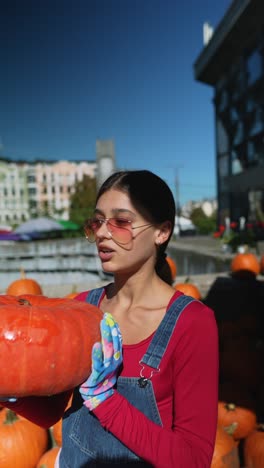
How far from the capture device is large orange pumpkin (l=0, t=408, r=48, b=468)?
261 cm

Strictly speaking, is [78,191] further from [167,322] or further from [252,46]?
[167,322]

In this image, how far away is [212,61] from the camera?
1076 inches

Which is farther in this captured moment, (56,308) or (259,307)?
(259,307)

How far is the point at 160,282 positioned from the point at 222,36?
27.8 m

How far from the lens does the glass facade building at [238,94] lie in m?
21.5

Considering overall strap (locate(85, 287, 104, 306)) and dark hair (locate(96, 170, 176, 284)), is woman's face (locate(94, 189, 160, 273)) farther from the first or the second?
overall strap (locate(85, 287, 104, 306))

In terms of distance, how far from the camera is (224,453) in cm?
241

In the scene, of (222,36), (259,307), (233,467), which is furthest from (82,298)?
(222,36)

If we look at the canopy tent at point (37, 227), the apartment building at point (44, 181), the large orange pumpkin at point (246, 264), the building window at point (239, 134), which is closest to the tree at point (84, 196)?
the canopy tent at point (37, 227)

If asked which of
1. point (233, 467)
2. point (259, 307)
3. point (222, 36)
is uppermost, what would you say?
point (222, 36)

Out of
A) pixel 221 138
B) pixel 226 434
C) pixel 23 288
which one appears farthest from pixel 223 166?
pixel 226 434

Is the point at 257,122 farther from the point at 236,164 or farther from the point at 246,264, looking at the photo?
the point at 246,264

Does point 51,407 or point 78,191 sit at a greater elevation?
point 78,191

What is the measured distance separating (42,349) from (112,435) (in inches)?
16.5
